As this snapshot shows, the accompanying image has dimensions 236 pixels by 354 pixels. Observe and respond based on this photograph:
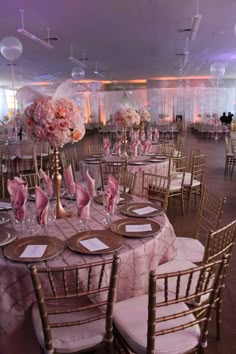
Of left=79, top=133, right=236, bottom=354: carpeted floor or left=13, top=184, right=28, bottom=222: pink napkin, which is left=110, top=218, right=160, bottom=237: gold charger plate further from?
left=79, top=133, right=236, bottom=354: carpeted floor

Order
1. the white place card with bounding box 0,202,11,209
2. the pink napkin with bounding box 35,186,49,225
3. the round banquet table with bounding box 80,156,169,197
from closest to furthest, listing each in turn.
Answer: the pink napkin with bounding box 35,186,49,225, the white place card with bounding box 0,202,11,209, the round banquet table with bounding box 80,156,169,197

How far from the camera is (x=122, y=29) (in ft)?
23.8

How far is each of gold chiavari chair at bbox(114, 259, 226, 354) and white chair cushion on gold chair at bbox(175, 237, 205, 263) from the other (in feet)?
2.18

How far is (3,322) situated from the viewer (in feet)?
5.85

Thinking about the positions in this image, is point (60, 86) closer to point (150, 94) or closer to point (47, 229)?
point (47, 229)

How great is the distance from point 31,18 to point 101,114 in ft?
50.2

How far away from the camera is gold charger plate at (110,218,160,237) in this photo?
2.08 meters

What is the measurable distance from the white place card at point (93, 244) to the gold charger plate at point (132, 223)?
0.17 metres

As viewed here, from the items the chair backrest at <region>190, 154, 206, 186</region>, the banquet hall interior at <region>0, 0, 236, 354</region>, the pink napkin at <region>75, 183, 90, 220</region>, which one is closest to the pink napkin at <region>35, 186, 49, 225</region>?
the banquet hall interior at <region>0, 0, 236, 354</region>

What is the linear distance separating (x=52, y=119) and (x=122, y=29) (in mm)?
5874

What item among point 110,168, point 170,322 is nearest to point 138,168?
point 110,168

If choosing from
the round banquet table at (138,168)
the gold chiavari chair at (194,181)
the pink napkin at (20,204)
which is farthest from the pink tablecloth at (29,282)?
the gold chiavari chair at (194,181)

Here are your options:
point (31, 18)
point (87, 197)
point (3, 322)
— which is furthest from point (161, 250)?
point (31, 18)

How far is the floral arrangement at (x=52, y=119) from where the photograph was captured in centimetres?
217
